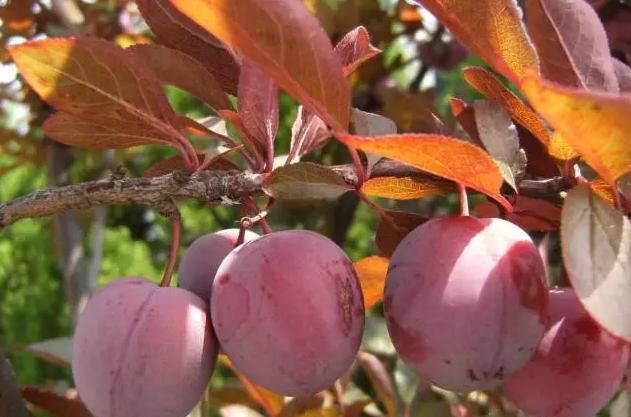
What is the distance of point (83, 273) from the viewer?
5.30 ft

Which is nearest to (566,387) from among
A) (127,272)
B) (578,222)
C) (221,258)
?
(578,222)

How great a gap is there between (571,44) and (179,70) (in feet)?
0.93

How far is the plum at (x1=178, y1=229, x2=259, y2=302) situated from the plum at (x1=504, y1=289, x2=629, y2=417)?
225 mm

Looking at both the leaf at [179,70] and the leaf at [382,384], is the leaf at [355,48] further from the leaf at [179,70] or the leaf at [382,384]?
the leaf at [382,384]

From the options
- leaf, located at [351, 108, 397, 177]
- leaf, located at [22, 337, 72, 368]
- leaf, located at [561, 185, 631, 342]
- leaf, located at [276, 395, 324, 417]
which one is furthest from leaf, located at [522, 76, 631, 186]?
leaf, located at [22, 337, 72, 368]

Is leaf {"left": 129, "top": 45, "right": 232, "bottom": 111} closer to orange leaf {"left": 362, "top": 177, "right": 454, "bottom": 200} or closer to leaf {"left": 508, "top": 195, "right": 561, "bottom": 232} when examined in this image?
orange leaf {"left": 362, "top": 177, "right": 454, "bottom": 200}

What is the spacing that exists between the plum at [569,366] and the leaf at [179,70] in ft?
0.96

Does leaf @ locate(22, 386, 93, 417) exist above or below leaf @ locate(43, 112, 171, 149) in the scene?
below

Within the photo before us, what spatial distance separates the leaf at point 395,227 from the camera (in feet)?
1.99

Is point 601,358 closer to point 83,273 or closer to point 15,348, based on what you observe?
point 15,348

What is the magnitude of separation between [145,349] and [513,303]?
0.79ft

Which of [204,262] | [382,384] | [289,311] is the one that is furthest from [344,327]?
[382,384]

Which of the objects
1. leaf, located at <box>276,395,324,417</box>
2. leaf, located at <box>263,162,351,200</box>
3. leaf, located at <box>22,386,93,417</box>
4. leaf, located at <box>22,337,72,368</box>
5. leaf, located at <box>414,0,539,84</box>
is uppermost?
leaf, located at <box>414,0,539,84</box>

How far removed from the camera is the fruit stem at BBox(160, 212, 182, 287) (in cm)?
58
